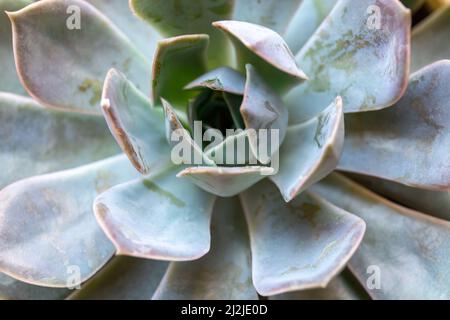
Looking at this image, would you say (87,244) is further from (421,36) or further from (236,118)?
(421,36)

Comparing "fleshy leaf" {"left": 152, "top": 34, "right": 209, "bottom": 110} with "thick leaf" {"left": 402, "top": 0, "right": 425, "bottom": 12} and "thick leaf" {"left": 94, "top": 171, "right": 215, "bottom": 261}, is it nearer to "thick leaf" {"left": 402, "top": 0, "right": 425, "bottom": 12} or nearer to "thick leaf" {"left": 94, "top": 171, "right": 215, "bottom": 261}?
"thick leaf" {"left": 94, "top": 171, "right": 215, "bottom": 261}

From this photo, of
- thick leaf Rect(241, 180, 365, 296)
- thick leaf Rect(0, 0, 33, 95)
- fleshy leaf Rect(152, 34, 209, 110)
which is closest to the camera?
thick leaf Rect(241, 180, 365, 296)

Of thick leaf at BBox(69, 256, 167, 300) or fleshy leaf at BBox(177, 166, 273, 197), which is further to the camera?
thick leaf at BBox(69, 256, 167, 300)

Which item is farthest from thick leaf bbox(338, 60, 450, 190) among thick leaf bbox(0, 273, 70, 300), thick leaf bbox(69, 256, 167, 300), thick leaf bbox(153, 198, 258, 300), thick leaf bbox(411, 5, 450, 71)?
thick leaf bbox(0, 273, 70, 300)

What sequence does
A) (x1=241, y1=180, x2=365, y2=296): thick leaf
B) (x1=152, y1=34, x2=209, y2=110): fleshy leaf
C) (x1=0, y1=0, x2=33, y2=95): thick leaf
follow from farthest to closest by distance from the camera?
1. (x1=0, y1=0, x2=33, y2=95): thick leaf
2. (x1=152, y1=34, x2=209, y2=110): fleshy leaf
3. (x1=241, y1=180, x2=365, y2=296): thick leaf

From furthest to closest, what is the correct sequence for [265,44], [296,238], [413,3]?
1. [413,3]
2. [296,238]
3. [265,44]

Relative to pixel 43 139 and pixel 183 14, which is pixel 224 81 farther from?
pixel 43 139

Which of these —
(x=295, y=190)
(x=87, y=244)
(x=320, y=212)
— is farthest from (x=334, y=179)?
(x=87, y=244)

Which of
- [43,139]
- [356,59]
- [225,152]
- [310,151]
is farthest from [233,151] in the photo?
[43,139]
